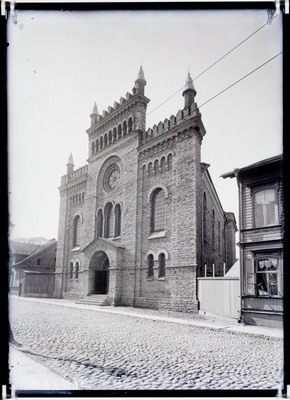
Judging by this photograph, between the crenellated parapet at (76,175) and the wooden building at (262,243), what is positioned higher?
the crenellated parapet at (76,175)

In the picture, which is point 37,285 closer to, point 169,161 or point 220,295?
point 169,161

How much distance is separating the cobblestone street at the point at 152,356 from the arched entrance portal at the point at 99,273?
39.9ft

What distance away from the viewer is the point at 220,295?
1555 centimetres

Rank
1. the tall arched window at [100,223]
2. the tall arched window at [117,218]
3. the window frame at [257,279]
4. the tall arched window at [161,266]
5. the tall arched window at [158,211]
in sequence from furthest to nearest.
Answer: the tall arched window at [100,223] → the tall arched window at [117,218] → the tall arched window at [158,211] → the tall arched window at [161,266] → the window frame at [257,279]

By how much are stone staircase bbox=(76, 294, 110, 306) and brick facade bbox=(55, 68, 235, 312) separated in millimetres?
520

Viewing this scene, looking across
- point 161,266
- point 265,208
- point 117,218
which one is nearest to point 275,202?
point 265,208

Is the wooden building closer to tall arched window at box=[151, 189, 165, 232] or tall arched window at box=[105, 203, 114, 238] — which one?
tall arched window at box=[151, 189, 165, 232]

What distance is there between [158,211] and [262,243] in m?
8.50

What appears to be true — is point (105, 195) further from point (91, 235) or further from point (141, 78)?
point (141, 78)

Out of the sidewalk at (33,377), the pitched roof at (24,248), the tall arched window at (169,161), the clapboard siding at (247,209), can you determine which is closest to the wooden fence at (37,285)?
the pitched roof at (24,248)

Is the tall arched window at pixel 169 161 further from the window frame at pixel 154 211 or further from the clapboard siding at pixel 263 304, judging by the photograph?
the clapboard siding at pixel 263 304

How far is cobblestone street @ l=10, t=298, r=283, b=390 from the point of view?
18.9 feet

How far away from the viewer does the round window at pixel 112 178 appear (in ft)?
83.3

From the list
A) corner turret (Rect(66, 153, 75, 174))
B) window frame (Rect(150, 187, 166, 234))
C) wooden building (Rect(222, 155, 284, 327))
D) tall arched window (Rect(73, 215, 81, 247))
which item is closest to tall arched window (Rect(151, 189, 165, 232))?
window frame (Rect(150, 187, 166, 234))
